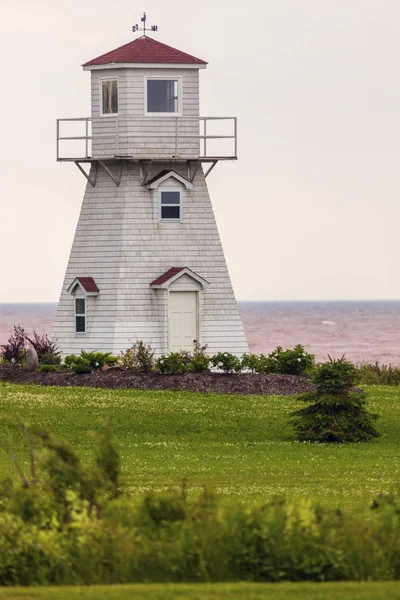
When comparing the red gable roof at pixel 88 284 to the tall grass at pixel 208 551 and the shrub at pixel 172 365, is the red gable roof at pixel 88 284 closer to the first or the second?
the shrub at pixel 172 365

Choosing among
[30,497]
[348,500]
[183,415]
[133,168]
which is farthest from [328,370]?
[133,168]

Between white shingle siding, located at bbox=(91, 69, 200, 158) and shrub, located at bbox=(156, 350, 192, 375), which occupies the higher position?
white shingle siding, located at bbox=(91, 69, 200, 158)

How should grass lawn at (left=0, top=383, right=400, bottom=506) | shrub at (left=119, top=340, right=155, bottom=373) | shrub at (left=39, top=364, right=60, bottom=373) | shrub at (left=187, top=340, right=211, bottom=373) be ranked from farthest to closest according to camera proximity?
shrub at (left=119, top=340, right=155, bottom=373) → shrub at (left=39, top=364, right=60, bottom=373) → shrub at (left=187, top=340, right=211, bottom=373) → grass lawn at (left=0, top=383, right=400, bottom=506)

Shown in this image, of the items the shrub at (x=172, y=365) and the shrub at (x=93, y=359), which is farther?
the shrub at (x=93, y=359)

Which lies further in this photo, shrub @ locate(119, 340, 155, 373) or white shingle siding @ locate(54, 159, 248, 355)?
white shingle siding @ locate(54, 159, 248, 355)

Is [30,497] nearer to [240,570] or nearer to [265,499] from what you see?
[240,570]

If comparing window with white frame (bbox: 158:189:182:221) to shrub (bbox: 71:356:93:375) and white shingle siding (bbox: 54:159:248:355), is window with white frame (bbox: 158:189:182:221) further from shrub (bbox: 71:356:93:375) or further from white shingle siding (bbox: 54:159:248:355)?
shrub (bbox: 71:356:93:375)

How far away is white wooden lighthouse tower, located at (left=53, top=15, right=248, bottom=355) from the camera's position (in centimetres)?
4084

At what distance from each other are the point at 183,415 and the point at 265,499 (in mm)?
10540

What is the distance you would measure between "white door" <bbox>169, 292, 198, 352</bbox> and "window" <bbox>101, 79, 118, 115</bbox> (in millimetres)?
5936

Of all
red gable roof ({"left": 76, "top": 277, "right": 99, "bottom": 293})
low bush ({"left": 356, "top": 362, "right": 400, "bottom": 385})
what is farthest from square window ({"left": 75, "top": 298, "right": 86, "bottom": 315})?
low bush ({"left": 356, "top": 362, "right": 400, "bottom": 385})

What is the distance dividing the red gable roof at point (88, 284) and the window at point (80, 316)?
1.78 ft

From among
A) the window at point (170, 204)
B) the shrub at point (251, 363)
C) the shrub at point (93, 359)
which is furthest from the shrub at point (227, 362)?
the window at point (170, 204)

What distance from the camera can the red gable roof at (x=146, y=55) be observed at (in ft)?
135
